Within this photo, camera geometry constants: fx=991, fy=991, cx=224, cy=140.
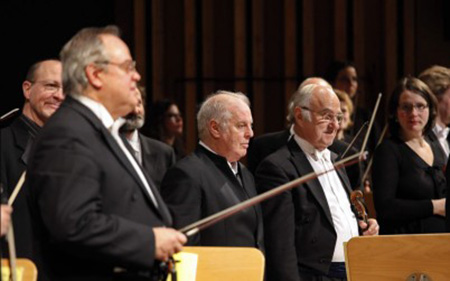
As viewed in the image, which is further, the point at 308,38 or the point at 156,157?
the point at 308,38

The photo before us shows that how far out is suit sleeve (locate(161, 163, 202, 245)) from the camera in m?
3.44

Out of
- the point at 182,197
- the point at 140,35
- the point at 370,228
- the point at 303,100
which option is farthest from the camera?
the point at 140,35

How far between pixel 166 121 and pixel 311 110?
202 centimetres

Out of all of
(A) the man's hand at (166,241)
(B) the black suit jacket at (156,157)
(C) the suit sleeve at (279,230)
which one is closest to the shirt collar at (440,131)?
(B) the black suit jacket at (156,157)

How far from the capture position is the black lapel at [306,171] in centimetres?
375

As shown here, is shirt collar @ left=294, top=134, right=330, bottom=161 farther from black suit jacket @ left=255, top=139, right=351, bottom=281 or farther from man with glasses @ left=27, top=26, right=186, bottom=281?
man with glasses @ left=27, top=26, right=186, bottom=281

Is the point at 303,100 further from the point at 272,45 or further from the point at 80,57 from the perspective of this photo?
the point at 272,45

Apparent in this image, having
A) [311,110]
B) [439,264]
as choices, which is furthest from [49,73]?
[439,264]

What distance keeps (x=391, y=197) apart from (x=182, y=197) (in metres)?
1.20

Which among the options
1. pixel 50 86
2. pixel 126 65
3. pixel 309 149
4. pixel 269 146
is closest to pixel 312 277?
pixel 309 149

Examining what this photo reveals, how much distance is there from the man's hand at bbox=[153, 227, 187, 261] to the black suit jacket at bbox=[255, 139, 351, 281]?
4.13 ft

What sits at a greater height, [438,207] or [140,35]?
[140,35]

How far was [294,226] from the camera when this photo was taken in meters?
3.74

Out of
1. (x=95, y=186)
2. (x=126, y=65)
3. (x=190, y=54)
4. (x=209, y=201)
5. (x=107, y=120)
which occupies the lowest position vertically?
(x=209, y=201)
